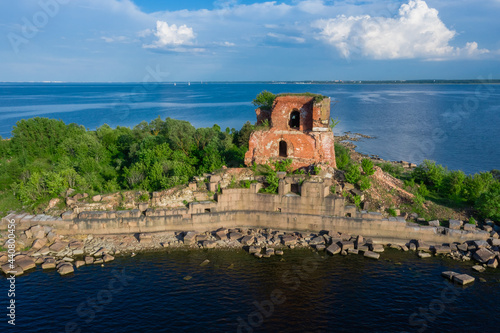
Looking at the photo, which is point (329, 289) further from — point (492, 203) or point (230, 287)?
point (492, 203)

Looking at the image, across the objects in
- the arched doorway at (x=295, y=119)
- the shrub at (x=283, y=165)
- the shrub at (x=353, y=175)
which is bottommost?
the shrub at (x=353, y=175)

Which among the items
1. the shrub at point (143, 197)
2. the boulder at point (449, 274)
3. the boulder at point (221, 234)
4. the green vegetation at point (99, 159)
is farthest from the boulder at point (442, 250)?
the shrub at point (143, 197)

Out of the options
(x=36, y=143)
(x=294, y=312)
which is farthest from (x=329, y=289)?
(x=36, y=143)

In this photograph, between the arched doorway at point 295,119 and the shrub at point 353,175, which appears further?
the arched doorway at point 295,119

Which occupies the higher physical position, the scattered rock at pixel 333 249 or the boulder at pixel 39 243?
the boulder at pixel 39 243

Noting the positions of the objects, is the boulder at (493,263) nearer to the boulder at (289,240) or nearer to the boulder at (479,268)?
the boulder at (479,268)

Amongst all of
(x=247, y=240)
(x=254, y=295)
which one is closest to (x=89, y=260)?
(x=247, y=240)
